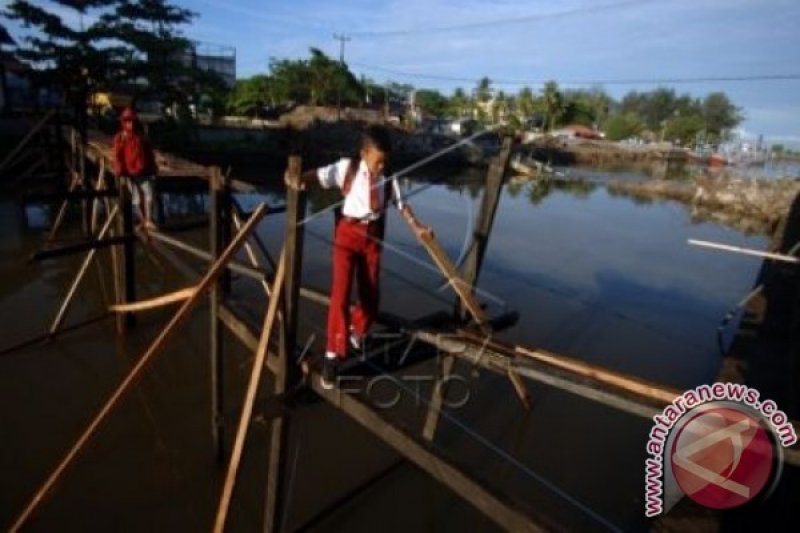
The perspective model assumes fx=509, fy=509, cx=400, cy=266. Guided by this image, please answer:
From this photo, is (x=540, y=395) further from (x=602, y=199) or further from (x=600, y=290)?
(x=602, y=199)

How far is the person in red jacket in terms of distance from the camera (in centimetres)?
837

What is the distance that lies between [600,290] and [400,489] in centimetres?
989

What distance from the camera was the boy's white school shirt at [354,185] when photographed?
411 cm

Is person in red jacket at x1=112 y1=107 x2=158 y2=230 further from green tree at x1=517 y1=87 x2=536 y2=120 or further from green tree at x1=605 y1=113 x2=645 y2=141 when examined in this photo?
green tree at x1=605 y1=113 x2=645 y2=141

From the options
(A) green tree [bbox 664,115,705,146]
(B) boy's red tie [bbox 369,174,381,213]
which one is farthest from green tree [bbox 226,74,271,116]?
(A) green tree [bbox 664,115,705,146]

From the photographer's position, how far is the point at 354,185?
4148 millimetres

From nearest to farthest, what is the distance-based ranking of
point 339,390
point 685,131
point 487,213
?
point 339,390 → point 487,213 → point 685,131

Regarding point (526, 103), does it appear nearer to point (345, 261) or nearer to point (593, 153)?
point (593, 153)

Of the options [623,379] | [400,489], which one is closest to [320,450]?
[400,489]

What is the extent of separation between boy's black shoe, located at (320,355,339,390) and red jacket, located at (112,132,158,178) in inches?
244

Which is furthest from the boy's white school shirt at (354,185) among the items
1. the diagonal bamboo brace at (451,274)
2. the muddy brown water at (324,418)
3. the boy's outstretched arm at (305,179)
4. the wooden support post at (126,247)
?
the wooden support post at (126,247)

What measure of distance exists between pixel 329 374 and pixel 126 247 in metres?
6.19

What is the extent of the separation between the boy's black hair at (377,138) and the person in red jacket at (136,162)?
514 centimetres

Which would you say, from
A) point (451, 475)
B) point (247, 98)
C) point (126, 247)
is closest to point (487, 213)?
point (451, 475)
